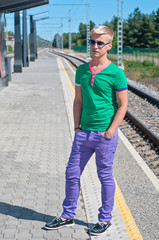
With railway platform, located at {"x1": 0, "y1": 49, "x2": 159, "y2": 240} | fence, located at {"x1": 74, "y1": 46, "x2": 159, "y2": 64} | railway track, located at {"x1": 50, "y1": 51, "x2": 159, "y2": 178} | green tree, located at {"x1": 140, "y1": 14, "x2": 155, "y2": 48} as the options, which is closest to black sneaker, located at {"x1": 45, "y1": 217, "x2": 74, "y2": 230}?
railway platform, located at {"x1": 0, "y1": 49, "x2": 159, "y2": 240}

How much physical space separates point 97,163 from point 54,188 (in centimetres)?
156

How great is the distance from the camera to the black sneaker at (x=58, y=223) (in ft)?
13.6

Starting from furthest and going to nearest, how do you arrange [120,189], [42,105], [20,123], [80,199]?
[42,105]
[20,123]
[120,189]
[80,199]

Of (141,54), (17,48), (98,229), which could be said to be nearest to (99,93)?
(98,229)

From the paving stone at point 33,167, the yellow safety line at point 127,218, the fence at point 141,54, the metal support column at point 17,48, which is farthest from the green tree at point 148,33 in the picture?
the yellow safety line at point 127,218

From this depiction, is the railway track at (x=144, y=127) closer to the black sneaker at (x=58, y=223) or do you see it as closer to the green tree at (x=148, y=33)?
the black sneaker at (x=58, y=223)

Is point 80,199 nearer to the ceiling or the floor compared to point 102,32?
nearer to the floor

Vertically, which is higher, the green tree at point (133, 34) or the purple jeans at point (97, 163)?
the green tree at point (133, 34)

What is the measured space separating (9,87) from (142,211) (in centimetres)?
1414

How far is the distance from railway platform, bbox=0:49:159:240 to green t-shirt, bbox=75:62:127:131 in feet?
3.61

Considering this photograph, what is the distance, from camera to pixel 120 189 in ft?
17.7

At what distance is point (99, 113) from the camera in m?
3.84

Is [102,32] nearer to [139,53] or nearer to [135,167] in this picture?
[135,167]

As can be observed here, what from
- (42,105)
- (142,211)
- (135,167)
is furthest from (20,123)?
(142,211)
